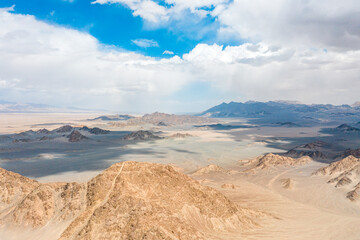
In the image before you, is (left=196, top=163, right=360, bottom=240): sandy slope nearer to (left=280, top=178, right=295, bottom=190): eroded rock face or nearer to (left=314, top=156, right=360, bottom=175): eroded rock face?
(left=280, top=178, right=295, bottom=190): eroded rock face

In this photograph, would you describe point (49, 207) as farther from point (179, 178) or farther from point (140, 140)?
point (140, 140)

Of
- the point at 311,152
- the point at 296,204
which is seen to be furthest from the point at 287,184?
the point at 311,152

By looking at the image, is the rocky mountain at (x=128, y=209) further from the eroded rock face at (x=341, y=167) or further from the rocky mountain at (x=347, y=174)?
the eroded rock face at (x=341, y=167)

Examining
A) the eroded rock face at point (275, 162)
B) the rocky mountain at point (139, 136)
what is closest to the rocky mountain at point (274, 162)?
the eroded rock face at point (275, 162)

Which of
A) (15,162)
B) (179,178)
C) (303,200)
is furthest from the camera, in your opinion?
(15,162)

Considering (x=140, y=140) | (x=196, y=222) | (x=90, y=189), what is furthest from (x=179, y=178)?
(x=140, y=140)

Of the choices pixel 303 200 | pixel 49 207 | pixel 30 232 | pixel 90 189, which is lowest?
pixel 303 200

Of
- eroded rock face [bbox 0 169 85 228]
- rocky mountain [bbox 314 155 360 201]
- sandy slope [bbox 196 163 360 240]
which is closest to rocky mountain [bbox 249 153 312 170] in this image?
sandy slope [bbox 196 163 360 240]

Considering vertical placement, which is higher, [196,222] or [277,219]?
[196,222]
